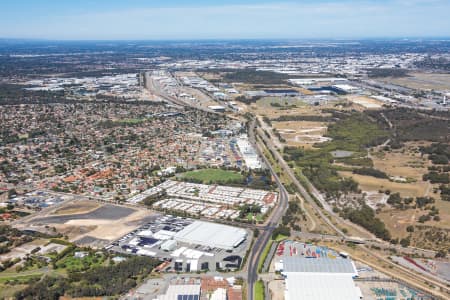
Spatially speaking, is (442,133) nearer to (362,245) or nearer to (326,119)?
(326,119)

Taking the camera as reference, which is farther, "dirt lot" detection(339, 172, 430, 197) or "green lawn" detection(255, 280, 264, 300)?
"dirt lot" detection(339, 172, 430, 197)

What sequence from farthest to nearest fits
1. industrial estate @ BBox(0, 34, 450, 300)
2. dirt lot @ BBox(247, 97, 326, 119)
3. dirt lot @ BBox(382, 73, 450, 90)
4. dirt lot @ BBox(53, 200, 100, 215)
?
dirt lot @ BBox(382, 73, 450, 90)
dirt lot @ BBox(247, 97, 326, 119)
dirt lot @ BBox(53, 200, 100, 215)
industrial estate @ BBox(0, 34, 450, 300)

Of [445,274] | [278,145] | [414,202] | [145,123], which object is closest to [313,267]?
[445,274]

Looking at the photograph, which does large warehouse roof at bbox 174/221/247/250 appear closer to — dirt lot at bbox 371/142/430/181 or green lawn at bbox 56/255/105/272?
green lawn at bbox 56/255/105/272

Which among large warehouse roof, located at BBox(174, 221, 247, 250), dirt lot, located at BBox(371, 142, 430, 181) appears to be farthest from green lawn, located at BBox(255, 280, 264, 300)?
dirt lot, located at BBox(371, 142, 430, 181)

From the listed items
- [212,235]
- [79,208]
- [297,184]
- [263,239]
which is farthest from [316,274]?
[79,208]

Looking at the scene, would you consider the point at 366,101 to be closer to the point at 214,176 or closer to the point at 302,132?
the point at 302,132
